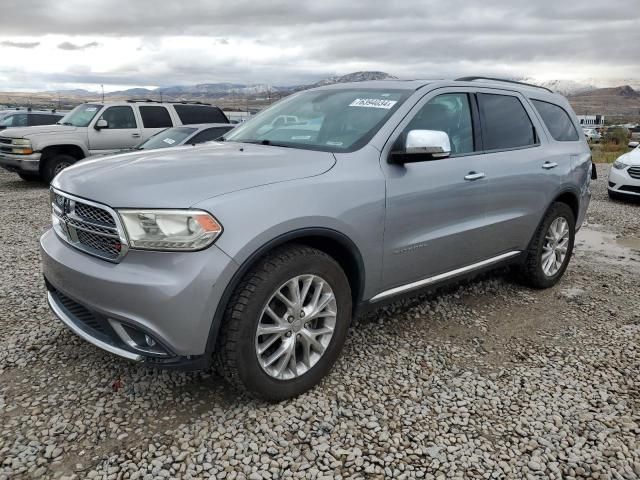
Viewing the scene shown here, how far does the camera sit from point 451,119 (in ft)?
12.5

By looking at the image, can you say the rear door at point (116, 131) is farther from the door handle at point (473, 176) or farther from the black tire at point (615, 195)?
the black tire at point (615, 195)

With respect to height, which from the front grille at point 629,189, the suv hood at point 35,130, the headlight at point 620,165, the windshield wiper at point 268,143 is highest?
the windshield wiper at point 268,143

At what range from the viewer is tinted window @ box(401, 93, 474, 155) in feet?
11.7

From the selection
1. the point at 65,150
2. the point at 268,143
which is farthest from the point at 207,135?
the point at 268,143

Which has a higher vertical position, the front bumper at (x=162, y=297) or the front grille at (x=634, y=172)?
the front bumper at (x=162, y=297)

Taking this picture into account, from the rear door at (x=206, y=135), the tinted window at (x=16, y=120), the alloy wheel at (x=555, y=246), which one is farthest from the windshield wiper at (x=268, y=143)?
the tinted window at (x=16, y=120)

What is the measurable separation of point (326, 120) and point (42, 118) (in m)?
17.0

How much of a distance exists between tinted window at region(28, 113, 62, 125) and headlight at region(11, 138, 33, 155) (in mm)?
7319

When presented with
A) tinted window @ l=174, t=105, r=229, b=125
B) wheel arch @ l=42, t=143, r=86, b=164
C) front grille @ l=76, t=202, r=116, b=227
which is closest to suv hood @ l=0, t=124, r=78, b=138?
wheel arch @ l=42, t=143, r=86, b=164

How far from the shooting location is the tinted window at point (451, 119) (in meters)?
3.57

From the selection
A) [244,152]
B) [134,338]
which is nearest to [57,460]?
[134,338]

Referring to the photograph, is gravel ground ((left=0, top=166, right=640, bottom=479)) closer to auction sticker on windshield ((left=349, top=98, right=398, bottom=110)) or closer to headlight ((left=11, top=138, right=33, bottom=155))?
auction sticker on windshield ((left=349, top=98, right=398, bottom=110))

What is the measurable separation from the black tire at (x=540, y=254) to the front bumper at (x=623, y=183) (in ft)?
21.4

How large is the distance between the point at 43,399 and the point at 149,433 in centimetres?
72
